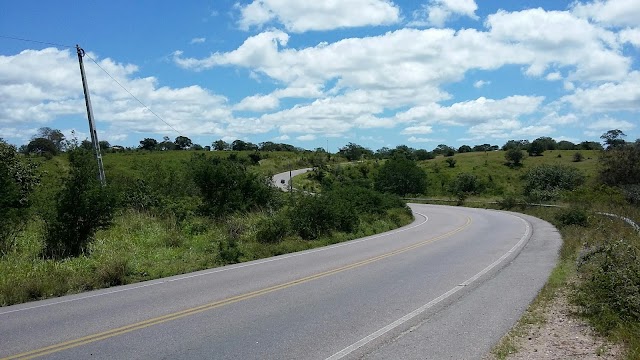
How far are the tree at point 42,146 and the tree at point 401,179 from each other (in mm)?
45952

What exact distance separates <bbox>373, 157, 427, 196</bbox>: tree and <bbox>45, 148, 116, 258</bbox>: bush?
66940 mm

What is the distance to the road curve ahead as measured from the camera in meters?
6.81

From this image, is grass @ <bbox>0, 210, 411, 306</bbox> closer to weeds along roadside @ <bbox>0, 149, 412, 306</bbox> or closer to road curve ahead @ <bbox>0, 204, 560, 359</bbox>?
weeds along roadside @ <bbox>0, 149, 412, 306</bbox>

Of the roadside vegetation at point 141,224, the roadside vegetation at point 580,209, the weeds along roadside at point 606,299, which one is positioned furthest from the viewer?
the roadside vegetation at point 141,224

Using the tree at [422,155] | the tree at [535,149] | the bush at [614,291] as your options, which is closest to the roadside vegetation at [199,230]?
the bush at [614,291]

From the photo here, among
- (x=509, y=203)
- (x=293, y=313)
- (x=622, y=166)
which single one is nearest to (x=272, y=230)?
(x=293, y=313)

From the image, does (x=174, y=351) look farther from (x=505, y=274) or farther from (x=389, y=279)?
(x=505, y=274)

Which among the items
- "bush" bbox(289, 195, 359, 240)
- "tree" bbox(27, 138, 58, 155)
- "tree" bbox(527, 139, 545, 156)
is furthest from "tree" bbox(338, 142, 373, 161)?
"bush" bbox(289, 195, 359, 240)

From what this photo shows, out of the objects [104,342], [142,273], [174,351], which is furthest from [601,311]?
[142,273]

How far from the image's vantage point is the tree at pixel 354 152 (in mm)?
128625

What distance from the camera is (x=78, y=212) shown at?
1490 cm

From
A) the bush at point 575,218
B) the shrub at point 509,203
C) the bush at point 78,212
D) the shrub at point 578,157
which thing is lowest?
the shrub at point 509,203

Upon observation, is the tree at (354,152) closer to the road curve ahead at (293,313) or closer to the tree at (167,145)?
the tree at (167,145)

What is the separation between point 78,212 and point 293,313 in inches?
356
